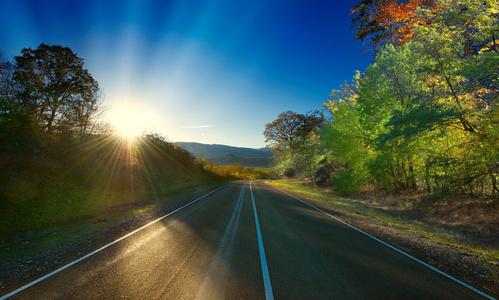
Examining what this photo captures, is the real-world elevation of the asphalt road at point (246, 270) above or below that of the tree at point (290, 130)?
below

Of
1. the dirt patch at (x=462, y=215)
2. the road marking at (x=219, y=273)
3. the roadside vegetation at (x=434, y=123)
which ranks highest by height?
the roadside vegetation at (x=434, y=123)

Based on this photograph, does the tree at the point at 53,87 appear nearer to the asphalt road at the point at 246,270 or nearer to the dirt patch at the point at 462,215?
the asphalt road at the point at 246,270

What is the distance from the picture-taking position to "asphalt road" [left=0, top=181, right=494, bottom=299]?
3518 mm

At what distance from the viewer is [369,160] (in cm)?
1580

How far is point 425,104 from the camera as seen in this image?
8.64 m

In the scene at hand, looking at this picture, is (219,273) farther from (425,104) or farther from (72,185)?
(72,185)

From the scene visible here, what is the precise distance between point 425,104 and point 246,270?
10.3m

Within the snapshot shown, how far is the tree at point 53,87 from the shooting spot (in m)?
14.7

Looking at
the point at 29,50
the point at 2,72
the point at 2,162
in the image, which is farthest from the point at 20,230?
the point at 29,50

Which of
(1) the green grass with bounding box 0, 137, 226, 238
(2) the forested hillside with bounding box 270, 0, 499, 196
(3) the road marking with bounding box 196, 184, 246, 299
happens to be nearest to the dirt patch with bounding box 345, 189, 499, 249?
(2) the forested hillside with bounding box 270, 0, 499, 196

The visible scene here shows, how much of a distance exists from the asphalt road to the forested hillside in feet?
21.1

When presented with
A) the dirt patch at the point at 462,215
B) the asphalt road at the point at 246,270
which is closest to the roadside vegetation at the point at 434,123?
the dirt patch at the point at 462,215

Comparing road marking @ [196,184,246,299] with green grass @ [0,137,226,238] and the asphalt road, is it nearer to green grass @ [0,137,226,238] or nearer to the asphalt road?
the asphalt road

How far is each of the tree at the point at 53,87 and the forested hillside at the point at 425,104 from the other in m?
23.6
